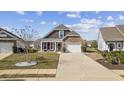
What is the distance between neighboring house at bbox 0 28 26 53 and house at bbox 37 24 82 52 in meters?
3.75

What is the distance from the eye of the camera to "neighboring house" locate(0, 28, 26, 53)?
21.3 meters

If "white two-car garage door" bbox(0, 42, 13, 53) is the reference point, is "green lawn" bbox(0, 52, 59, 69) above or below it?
below

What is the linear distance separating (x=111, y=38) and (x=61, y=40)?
900 centimetres

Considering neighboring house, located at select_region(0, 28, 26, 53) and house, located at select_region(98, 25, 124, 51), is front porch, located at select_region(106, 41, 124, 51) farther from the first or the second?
neighboring house, located at select_region(0, 28, 26, 53)

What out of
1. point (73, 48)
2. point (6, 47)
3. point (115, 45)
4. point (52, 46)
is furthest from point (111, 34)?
point (6, 47)

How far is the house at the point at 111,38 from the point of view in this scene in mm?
18953

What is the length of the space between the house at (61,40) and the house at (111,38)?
17.9ft

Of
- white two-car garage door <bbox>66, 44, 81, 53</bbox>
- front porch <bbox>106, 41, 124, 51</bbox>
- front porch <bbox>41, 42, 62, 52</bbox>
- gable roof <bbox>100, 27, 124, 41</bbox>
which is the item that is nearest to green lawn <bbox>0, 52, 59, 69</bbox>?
front porch <bbox>106, 41, 124, 51</bbox>

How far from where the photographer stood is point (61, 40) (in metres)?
28.3

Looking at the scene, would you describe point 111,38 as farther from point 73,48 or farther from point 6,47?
point 6,47

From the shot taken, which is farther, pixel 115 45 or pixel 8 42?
pixel 8 42

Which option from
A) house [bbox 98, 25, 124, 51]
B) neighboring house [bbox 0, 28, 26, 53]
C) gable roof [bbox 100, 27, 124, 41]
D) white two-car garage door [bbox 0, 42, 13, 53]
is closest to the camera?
house [bbox 98, 25, 124, 51]
